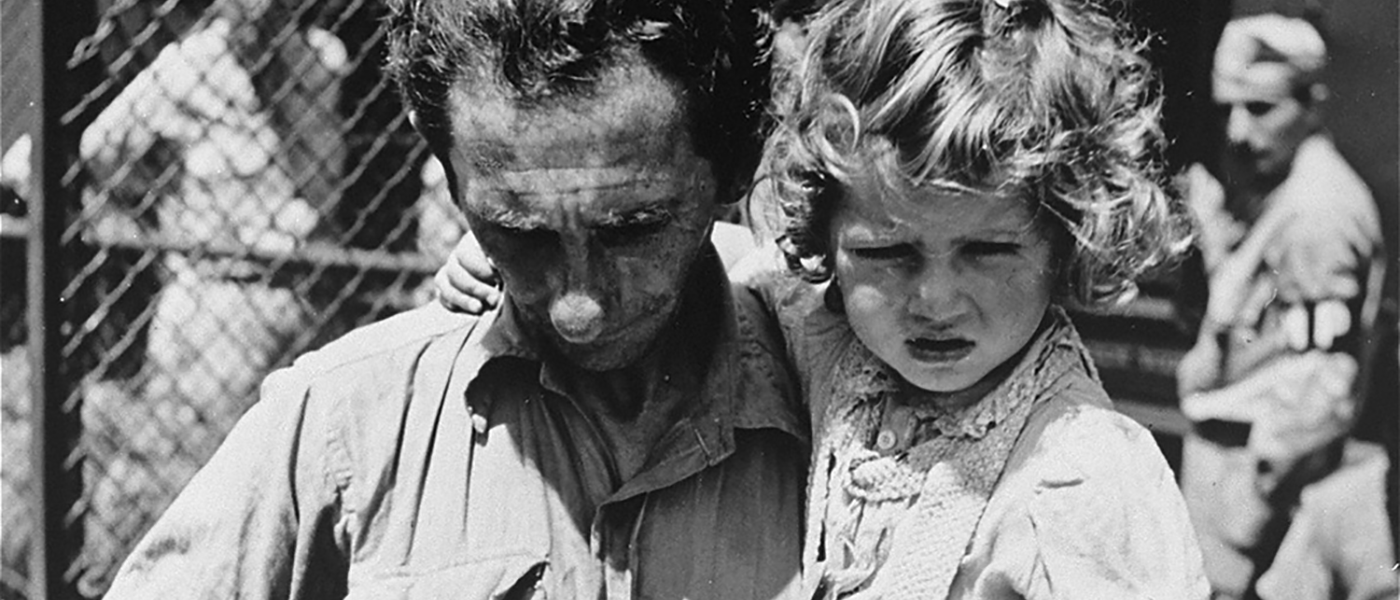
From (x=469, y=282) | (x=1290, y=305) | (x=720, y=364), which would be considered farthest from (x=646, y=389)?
(x=1290, y=305)

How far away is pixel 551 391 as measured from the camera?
1791 mm

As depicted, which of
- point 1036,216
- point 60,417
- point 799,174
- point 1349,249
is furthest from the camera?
point 60,417

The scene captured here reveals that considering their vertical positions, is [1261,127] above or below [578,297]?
below

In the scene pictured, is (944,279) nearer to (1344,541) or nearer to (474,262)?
(474,262)

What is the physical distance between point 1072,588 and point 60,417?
2.62m

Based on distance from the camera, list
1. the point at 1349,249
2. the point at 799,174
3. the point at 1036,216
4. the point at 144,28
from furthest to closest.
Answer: the point at 144,28
the point at 1349,249
the point at 799,174
the point at 1036,216

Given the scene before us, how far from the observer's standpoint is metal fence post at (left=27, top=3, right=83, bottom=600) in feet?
11.1

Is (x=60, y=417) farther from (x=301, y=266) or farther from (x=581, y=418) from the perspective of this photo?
(x=581, y=418)

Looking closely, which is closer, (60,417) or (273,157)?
(60,417)

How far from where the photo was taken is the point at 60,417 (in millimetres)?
3469

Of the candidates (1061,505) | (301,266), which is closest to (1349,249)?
(1061,505)

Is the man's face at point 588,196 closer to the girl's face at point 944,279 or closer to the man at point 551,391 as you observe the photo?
the man at point 551,391

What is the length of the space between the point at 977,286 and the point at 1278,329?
1522mm

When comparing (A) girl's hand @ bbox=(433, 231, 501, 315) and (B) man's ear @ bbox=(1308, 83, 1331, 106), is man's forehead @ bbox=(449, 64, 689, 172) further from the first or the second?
(B) man's ear @ bbox=(1308, 83, 1331, 106)
